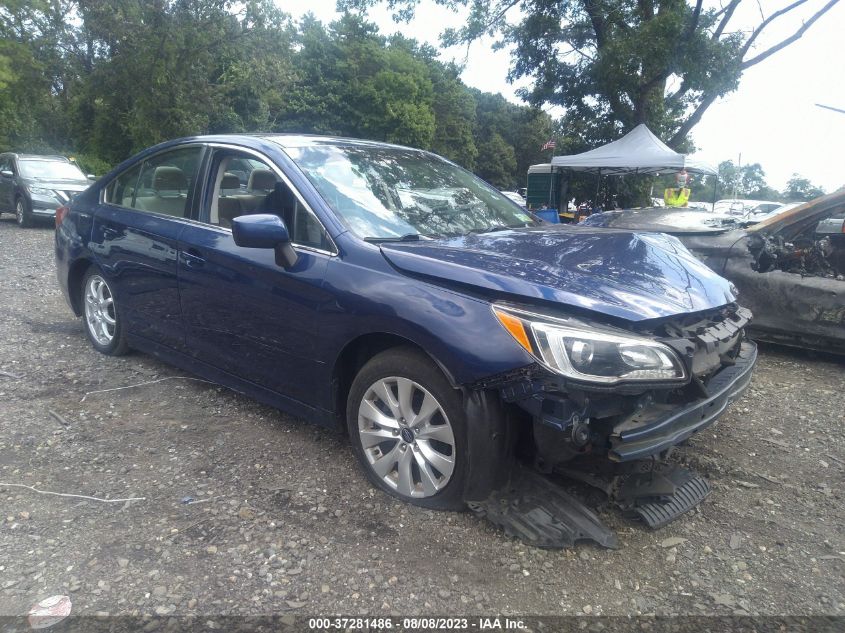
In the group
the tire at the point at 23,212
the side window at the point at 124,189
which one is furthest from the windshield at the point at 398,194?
the tire at the point at 23,212

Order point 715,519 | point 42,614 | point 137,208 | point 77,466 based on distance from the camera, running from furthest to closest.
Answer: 1. point 137,208
2. point 77,466
3. point 715,519
4. point 42,614

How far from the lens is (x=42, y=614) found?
2311 mm

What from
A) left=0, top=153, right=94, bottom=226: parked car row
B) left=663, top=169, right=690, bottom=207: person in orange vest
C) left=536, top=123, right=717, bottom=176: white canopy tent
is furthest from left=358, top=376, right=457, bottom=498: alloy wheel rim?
left=663, top=169, right=690, bottom=207: person in orange vest

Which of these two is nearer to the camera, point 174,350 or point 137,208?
point 174,350

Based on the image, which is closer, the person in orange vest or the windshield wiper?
the windshield wiper

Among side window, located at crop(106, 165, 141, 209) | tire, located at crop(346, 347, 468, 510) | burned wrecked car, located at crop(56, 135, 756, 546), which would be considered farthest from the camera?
side window, located at crop(106, 165, 141, 209)

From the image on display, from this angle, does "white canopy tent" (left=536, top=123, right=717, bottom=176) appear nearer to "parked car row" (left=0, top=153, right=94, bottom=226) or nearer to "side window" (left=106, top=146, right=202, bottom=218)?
"parked car row" (left=0, top=153, right=94, bottom=226)

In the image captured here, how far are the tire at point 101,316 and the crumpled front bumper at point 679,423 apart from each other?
11.9ft

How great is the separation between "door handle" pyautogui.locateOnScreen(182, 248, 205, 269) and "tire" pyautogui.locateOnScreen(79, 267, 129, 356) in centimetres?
115

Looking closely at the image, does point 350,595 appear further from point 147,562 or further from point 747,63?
point 747,63

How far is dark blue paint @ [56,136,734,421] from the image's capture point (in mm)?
2691

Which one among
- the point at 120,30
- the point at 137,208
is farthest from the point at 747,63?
the point at 120,30

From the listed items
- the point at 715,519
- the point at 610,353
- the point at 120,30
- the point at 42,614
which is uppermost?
the point at 120,30

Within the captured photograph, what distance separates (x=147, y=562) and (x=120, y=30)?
18323mm
